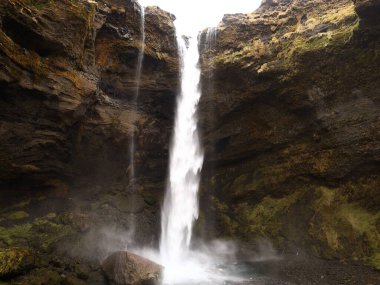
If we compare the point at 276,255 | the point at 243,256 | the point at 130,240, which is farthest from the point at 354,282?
the point at 130,240

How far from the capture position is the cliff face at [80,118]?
59.1 ft

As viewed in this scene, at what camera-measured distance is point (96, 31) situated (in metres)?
22.0

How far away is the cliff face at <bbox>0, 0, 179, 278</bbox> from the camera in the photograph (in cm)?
1802

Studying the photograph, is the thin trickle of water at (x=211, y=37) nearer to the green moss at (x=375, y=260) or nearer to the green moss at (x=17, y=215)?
the green moss at (x=17, y=215)

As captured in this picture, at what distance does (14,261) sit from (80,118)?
9.93 m

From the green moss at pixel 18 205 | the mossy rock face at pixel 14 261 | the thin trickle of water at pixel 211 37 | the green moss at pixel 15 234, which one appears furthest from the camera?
the thin trickle of water at pixel 211 37

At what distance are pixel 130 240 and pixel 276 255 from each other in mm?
9413

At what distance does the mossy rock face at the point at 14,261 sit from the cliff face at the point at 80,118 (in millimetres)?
3734

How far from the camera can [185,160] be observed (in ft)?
84.0

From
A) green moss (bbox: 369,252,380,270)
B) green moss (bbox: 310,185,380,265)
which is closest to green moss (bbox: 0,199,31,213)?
green moss (bbox: 310,185,380,265)

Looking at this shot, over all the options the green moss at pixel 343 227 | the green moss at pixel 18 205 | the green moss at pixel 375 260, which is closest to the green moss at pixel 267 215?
the green moss at pixel 343 227

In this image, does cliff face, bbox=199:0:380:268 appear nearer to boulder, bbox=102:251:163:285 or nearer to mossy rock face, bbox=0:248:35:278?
boulder, bbox=102:251:163:285

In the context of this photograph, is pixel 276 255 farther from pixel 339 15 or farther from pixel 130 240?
pixel 339 15

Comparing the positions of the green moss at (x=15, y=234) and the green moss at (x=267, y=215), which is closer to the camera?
the green moss at (x=15, y=234)
